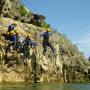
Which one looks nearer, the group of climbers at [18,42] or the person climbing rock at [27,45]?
the group of climbers at [18,42]

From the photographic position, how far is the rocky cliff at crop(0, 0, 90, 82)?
129ft

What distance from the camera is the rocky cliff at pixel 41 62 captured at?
3928 cm

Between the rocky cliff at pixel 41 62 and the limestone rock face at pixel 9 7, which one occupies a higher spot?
the limestone rock face at pixel 9 7

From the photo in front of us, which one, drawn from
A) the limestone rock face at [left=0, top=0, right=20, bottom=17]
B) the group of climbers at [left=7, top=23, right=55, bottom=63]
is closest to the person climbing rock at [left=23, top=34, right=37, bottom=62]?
the group of climbers at [left=7, top=23, right=55, bottom=63]

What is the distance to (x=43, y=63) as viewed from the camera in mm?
42406

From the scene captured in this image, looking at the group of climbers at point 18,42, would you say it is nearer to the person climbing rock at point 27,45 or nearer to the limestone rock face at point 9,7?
the person climbing rock at point 27,45

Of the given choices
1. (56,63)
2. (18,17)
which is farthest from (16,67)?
(18,17)

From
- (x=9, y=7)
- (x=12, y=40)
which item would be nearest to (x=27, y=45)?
(x=12, y=40)

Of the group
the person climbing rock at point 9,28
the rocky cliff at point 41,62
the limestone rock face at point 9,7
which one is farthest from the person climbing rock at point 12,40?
the limestone rock face at point 9,7

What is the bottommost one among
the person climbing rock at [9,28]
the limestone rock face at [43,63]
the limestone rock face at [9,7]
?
the limestone rock face at [43,63]

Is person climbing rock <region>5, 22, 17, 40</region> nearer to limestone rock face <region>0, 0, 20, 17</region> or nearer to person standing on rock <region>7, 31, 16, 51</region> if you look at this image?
person standing on rock <region>7, 31, 16, 51</region>

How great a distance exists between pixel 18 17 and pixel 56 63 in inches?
369

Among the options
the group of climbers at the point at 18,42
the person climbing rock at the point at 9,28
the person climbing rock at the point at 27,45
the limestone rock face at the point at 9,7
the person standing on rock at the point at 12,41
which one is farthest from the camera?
the limestone rock face at the point at 9,7

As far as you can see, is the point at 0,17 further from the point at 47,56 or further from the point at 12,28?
the point at 47,56
